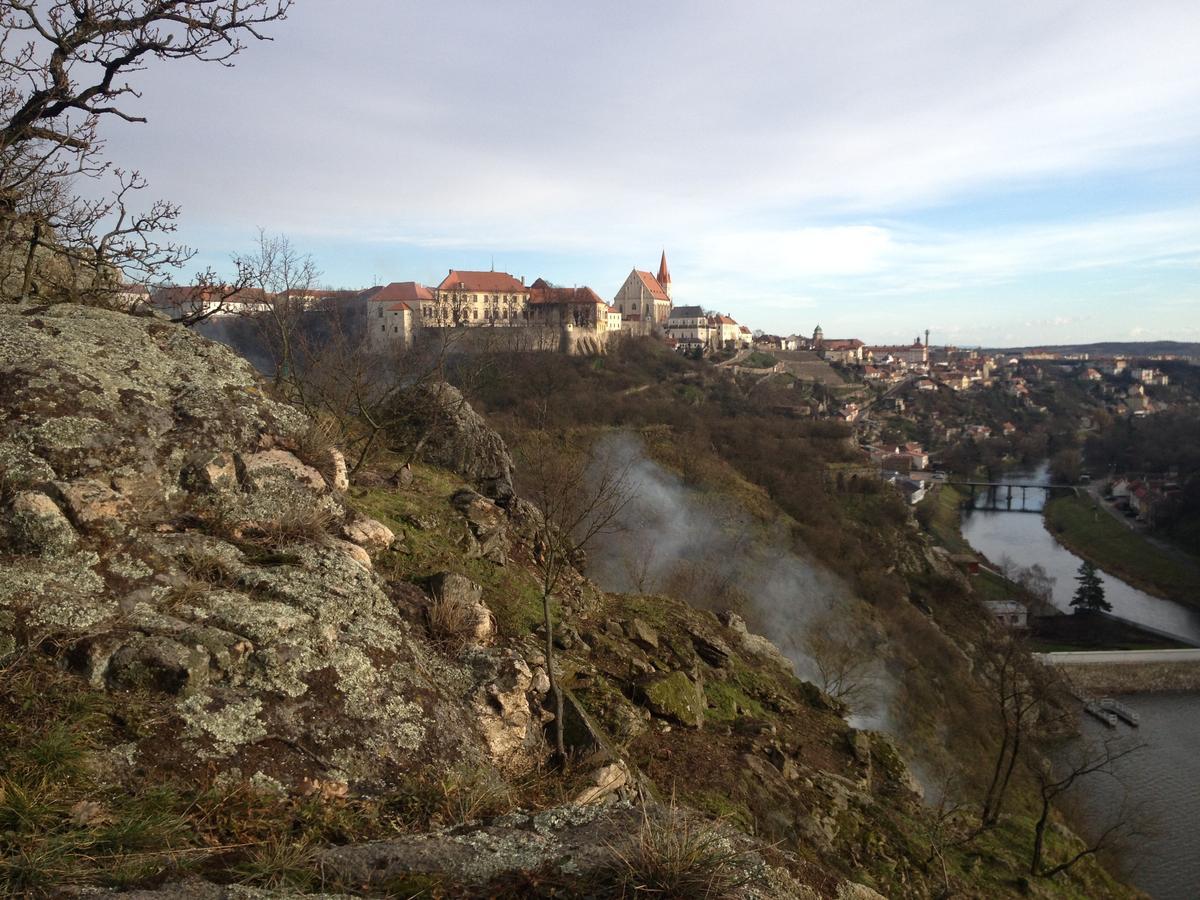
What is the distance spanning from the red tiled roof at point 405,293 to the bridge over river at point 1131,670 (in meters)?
50.7

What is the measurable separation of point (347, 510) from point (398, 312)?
2220 inches

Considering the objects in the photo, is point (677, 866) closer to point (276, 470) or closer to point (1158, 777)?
point (276, 470)

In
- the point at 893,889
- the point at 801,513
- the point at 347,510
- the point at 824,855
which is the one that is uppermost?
the point at 347,510

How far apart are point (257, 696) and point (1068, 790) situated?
2611cm

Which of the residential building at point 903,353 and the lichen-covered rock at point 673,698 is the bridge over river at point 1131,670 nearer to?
the lichen-covered rock at point 673,698

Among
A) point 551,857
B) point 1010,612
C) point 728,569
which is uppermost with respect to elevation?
point 551,857

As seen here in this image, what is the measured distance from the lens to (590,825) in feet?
9.00

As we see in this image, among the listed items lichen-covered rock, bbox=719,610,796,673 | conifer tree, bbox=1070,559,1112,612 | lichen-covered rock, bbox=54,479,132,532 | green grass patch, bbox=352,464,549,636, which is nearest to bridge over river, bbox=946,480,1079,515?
conifer tree, bbox=1070,559,1112,612

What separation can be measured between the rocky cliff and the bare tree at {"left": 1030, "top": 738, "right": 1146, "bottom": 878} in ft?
24.5

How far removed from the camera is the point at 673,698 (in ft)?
24.3

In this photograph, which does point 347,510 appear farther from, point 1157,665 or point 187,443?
point 1157,665

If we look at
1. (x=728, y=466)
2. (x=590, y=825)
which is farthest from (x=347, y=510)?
(x=728, y=466)

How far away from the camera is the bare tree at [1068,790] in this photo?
12.2 m

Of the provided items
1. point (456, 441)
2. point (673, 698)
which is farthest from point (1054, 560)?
point (673, 698)
